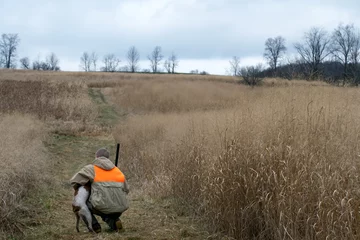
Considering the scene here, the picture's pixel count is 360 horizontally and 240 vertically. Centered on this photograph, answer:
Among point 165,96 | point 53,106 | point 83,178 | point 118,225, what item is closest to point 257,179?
point 118,225

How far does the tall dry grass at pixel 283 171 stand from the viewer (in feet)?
15.0

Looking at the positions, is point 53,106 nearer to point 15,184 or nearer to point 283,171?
point 15,184

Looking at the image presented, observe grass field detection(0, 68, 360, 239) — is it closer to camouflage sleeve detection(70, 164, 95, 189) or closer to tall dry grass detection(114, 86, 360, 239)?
tall dry grass detection(114, 86, 360, 239)

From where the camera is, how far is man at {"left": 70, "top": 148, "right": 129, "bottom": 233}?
19.3 feet

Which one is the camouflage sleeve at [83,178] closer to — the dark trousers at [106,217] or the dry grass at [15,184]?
the dark trousers at [106,217]

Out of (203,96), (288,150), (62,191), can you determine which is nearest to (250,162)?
(288,150)

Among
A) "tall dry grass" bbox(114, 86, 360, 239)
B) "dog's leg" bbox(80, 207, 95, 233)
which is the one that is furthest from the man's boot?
"tall dry grass" bbox(114, 86, 360, 239)

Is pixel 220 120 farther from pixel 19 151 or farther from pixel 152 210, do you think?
pixel 19 151

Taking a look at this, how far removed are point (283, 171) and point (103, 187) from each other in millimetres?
2546

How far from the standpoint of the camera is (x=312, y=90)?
7.95 metres

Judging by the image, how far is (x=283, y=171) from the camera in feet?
17.0

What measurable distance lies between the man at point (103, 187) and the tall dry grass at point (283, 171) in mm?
1368

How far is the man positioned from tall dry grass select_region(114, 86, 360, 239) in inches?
→ 53.8

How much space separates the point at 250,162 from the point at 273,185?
58cm
